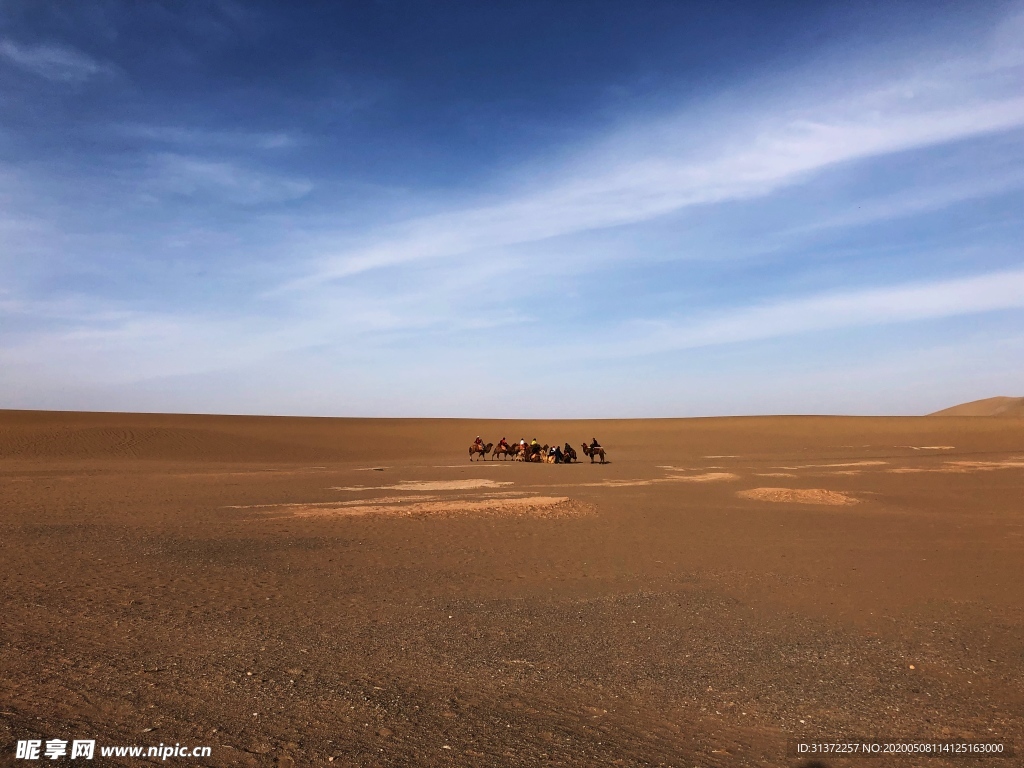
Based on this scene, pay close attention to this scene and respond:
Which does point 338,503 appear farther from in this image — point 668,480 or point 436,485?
point 668,480

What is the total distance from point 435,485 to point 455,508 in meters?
7.00

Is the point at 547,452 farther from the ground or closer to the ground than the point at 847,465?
farther from the ground

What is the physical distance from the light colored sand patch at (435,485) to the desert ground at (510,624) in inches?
105

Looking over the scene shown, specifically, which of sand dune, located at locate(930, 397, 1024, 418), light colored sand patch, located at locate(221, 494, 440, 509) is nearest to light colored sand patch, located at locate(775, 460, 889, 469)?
light colored sand patch, located at locate(221, 494, 440, 509)

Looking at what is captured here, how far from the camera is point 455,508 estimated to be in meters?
20.3

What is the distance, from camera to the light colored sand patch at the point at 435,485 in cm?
2615

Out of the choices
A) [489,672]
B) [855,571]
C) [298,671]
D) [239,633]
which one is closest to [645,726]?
[489,672]

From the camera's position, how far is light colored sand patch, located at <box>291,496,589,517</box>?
19.4 metres

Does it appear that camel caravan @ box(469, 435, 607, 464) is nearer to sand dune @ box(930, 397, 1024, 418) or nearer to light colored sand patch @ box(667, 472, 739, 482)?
light colored sand patch @ box(667, 472, 739, 482)

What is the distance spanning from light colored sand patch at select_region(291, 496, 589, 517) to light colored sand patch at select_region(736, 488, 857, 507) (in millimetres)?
6376

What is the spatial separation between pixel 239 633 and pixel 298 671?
5.86 ft

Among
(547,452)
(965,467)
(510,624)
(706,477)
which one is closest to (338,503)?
(510,624)

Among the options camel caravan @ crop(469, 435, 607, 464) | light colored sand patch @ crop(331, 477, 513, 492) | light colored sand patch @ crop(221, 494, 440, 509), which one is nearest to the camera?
light colored sand patch @ crop(221, 494, 440, 509)

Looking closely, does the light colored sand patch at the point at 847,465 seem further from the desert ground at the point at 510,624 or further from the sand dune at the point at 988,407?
the sand dune at the point at 988,407
